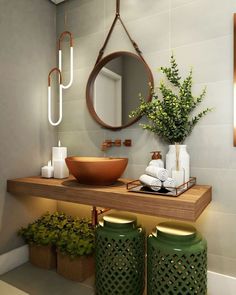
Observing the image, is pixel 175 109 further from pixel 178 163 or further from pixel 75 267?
pixel 75 267

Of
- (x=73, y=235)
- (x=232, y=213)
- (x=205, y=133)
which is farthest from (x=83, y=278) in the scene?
(x=205, y=133)

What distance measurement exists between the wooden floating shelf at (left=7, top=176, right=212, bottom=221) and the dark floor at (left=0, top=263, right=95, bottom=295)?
0.61 m

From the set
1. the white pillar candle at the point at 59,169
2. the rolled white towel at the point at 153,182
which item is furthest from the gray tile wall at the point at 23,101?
the rolled white towel at the point at 153,182

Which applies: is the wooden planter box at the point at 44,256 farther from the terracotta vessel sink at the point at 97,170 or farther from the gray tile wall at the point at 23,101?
the terracotta vessel sink at the point at 97,170

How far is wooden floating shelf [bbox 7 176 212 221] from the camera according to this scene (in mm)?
1141

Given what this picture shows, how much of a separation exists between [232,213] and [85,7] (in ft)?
6.59

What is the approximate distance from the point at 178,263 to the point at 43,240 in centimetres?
104

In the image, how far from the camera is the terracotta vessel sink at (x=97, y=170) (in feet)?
4.75

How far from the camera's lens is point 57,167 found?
1841 mm

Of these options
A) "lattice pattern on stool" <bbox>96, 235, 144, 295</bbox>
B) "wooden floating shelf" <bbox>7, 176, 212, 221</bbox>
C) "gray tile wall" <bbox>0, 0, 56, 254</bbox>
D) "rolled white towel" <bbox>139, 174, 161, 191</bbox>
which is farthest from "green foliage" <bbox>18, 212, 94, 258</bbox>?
"rolled white towel" <bbox>139, 174, 161, 191</bbox>

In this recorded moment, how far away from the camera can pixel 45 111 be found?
2125mm

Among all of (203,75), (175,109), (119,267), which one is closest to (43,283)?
(119,267)

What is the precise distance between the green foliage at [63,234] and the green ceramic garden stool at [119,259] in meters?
0.20

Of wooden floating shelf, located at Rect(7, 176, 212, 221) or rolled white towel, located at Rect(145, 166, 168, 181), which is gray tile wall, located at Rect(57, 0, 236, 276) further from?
rolled white towel, located at Rect(145, 166, 168, 181)
